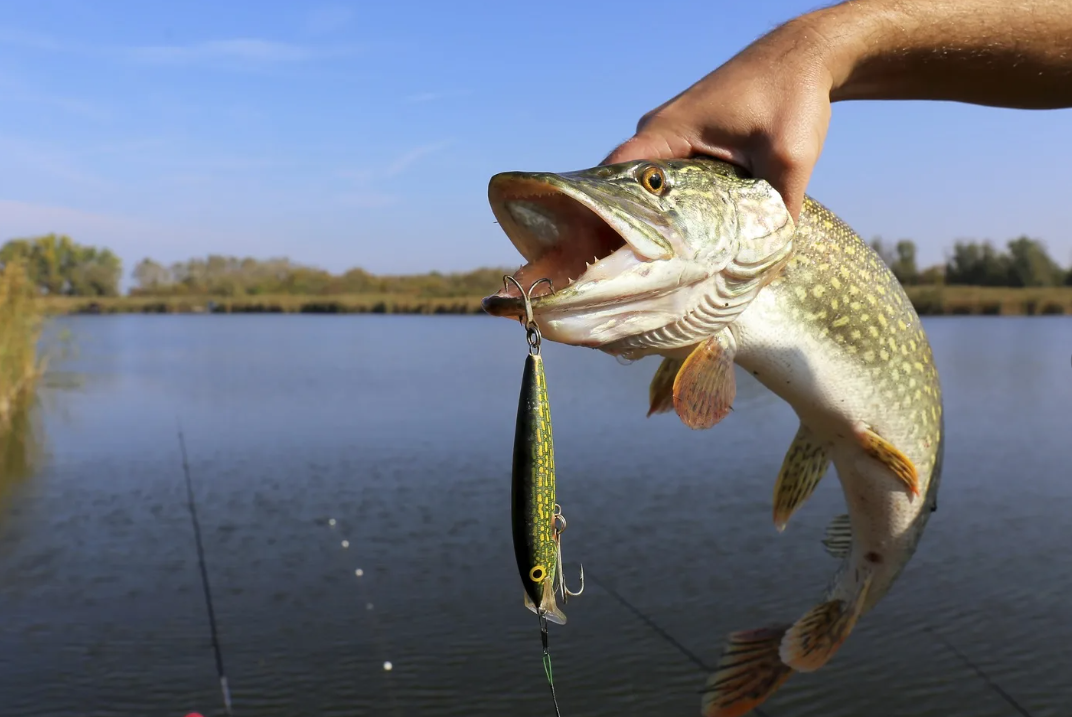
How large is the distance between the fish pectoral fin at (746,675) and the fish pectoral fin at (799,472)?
350mm

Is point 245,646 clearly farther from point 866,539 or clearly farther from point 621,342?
point 621,342

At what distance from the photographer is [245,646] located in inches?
244

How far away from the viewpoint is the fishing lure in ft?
4.33

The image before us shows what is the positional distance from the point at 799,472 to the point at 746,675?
1.87ft

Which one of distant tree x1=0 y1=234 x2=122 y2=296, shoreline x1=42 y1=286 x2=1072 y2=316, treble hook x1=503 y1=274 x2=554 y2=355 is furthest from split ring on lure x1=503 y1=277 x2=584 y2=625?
distant tree x1=0 y1=234 x2=122 y2=296

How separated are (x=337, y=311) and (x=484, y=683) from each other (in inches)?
1788

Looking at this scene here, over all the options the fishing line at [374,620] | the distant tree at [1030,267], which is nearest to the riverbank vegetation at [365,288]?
the distant tree at [1030,267]

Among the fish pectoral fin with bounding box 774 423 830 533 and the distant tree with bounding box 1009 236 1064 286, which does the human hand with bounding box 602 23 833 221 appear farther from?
the distant tree with bounding box 1009 236 1064 286

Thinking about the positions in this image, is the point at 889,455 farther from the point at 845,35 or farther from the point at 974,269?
the point at 974,269

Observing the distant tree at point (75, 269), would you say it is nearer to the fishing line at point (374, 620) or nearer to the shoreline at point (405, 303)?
the shoreline at point (405, 303)

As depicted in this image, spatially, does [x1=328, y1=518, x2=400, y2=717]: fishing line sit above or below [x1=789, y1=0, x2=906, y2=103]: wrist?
below

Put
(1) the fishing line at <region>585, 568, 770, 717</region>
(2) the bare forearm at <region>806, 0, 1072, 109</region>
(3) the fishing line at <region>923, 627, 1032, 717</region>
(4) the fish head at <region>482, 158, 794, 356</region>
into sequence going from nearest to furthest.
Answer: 1. (4) the fish head at <region>482, 158, 794, 356</region>
2. (2) the bare forearm at <region>806, 0, 1072, 109</region>
3. (3) the fishing line at <region>923, 627, 1032, 717</region>
4. (1) the fishing line at <region>585, 568, 770, 717</region>

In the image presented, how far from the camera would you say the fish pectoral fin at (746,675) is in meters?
2.28

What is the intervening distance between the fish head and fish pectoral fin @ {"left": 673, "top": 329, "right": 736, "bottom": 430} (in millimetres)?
43
